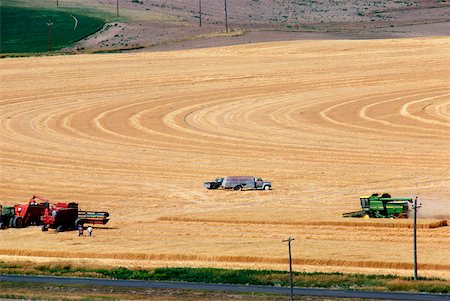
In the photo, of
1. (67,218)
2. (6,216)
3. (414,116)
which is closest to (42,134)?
(414,116)

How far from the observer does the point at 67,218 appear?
64750 millimetres

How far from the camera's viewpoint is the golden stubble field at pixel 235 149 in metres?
59.1

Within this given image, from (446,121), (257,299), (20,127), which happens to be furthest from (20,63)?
(257,299)

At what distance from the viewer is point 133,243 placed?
6050 cm

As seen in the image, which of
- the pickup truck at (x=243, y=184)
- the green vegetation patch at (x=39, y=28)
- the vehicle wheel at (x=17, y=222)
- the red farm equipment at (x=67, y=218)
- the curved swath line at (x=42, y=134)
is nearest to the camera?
the red farm equipment at (x=67, y=218)

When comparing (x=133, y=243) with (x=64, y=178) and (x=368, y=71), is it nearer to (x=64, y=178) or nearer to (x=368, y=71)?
(x=64, y=178)

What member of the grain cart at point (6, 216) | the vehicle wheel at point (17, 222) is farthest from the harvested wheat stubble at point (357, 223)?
the grain cart at point (6, 216)

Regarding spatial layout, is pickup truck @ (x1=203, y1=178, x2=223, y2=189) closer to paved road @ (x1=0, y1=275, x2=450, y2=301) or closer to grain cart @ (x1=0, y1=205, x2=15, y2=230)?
grain cart @ (x1=0, y1=205, x2=15, y2=230)

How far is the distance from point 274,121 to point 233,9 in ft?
297

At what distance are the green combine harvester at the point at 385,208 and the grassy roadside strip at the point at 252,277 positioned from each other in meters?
11.4

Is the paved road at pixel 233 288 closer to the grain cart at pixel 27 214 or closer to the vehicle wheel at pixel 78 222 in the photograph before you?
the vehicle wheel at pixel 78 222

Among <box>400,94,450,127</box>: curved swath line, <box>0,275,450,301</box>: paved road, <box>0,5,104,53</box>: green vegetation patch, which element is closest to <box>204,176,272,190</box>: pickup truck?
<box>0,275,450,301</box>: paved road

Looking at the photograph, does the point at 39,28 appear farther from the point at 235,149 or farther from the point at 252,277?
the point at 252,277

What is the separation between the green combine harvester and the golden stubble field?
113 cm
